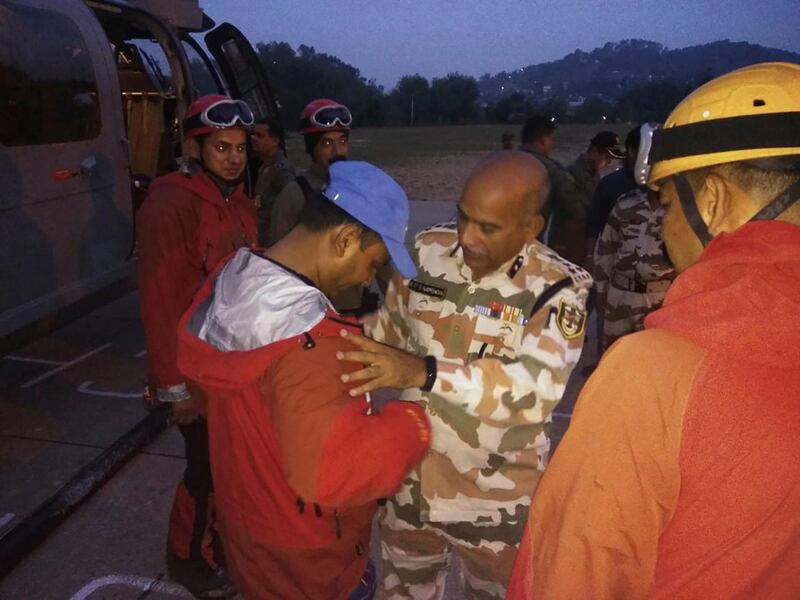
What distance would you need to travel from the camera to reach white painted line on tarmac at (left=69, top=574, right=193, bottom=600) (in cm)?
294

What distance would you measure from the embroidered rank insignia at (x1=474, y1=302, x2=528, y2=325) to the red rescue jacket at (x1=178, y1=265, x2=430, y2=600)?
53cm

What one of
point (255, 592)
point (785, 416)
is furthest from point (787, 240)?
point (255, 592)

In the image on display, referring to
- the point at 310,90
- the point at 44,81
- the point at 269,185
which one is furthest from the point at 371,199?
the point at 310,90

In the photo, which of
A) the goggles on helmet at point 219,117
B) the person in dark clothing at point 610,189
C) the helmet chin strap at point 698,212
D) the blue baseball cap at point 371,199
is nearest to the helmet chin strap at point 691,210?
the helmet chin strap at point 698,212

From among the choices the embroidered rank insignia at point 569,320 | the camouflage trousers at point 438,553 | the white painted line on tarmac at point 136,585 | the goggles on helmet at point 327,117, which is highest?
the goggles on helmet at point 327,117

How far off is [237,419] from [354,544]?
0.52 meters

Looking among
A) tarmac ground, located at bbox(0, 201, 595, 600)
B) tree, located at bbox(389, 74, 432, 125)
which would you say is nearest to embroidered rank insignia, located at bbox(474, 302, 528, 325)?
tarmac ground, located at bbox(0, 201, 595, 600)

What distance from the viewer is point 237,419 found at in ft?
5.12

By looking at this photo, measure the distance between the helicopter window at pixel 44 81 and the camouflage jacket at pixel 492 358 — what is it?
315cm

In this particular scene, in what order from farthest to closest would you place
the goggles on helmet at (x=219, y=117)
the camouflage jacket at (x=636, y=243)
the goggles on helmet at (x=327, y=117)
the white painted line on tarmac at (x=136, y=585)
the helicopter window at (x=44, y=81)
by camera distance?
the goggles on helmet at (x=327, y=117) → the camouflage jacket at (x=636, y=243) → the helicopter window at (x=44, y=81) → the goggles on helmet at (x=219, y=117) → the white painted line on tarmac at (x=136, y=585)

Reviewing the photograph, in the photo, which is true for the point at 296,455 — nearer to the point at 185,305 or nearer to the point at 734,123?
the point at 734,123

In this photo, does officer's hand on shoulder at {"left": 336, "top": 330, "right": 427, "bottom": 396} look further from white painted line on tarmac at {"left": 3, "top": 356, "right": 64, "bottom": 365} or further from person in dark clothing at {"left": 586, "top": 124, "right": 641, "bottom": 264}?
white painted line on tarmac at {"left": 3, "top": 356, "right": 64, "bottom": 365}

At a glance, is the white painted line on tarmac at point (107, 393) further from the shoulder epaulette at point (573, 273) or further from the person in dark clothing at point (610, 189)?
the person in dark clothing at point (610, 189)

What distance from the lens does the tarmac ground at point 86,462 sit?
3021mm
